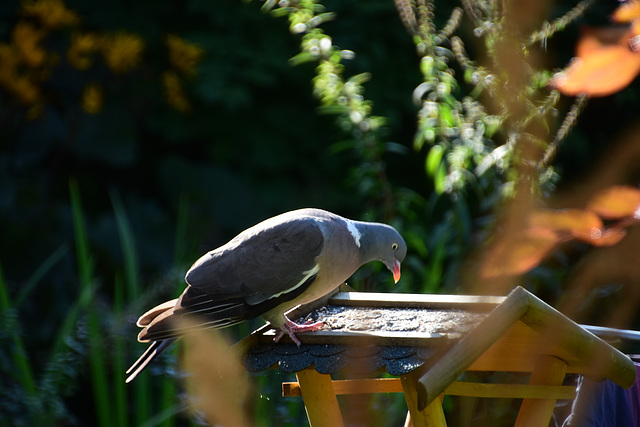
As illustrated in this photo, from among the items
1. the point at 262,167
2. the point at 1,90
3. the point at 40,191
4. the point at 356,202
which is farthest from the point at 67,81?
the point at 356,202

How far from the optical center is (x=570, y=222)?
94cm

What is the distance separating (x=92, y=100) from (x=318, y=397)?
7.72 ft

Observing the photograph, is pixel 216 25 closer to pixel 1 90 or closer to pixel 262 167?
pixel 262 167

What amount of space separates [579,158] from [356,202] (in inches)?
42.2

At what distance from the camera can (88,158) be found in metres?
3.26

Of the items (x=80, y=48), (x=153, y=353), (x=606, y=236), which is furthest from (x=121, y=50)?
(x=606, y=236)

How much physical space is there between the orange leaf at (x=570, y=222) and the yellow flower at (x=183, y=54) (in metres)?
2.42

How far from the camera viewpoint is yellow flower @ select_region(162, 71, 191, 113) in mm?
3189

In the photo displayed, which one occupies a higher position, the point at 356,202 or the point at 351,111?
the point at 351,111

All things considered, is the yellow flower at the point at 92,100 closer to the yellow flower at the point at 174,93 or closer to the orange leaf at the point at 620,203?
the yellow flower at the point at 174,93

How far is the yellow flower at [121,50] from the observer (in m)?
3.07

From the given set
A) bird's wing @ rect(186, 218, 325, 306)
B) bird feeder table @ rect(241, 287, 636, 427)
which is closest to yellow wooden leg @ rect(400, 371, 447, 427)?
bird feeder table @ rect(241, 287, 636, 427)

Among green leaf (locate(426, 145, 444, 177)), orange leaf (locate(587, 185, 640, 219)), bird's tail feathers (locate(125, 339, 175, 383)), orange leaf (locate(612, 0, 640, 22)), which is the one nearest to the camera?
orange leaf (locate(612, 0, 640, 22))

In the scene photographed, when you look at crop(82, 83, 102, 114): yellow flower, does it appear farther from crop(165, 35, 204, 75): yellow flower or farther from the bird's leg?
the bird's leg
